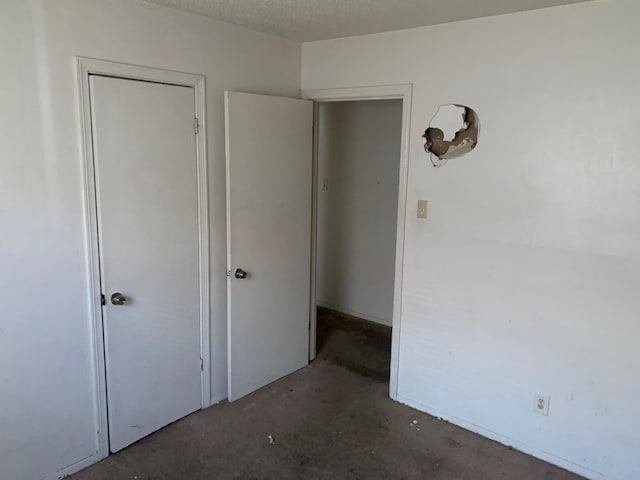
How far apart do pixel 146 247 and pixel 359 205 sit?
8.08 feet

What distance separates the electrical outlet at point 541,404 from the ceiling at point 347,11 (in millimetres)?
2053

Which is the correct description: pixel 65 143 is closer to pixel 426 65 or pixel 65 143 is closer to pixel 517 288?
pixel 426 65

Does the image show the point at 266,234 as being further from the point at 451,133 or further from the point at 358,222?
the point at 358,222

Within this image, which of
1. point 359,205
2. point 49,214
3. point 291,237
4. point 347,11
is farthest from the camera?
point 359,205

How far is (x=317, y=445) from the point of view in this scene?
277cm

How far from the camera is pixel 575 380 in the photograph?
8.26 ft

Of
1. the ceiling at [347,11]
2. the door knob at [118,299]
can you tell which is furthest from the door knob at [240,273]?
the ceiling at [347,11]

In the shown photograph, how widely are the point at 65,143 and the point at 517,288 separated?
246cm

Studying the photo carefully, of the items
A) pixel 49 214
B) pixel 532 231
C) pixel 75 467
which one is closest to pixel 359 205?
pixel 532 231

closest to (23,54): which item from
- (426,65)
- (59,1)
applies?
(59,1)

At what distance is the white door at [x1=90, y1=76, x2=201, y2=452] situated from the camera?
7.95ft

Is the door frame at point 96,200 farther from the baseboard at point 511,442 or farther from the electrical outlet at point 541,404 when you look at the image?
the electrical outlet at point 541,404

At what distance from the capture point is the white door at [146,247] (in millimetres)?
2424

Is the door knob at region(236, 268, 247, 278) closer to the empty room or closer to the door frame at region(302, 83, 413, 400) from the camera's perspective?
the empty room
